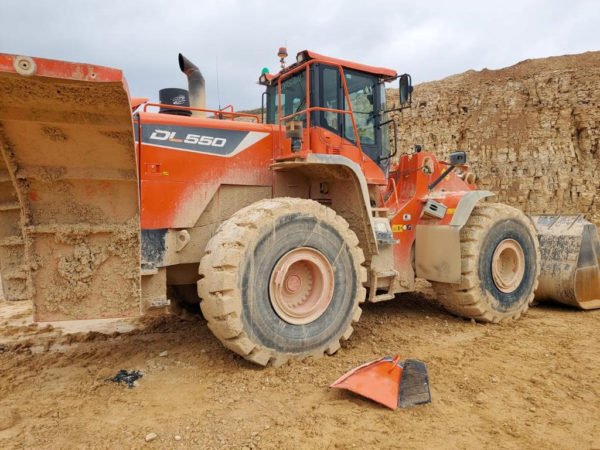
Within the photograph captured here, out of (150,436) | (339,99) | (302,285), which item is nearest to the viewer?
(150,436)

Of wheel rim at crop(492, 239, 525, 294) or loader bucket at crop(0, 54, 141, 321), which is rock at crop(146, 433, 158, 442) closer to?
loader bucket at crop(0, 54, 141, 321)

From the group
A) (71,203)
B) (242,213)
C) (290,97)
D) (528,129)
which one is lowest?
(242,213)

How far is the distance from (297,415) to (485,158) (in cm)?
1815

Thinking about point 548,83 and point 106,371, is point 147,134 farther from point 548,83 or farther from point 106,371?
point 548,83

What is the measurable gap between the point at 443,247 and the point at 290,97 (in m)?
2.44

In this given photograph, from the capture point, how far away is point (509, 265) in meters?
5.89

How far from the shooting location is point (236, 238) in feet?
11.9

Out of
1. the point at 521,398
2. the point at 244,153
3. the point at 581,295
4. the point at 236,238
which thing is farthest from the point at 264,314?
the point at 581,295

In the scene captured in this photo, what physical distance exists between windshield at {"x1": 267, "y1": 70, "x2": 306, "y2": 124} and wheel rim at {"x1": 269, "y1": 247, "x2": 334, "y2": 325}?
5.51 ft

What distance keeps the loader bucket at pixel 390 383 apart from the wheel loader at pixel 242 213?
0.73 m

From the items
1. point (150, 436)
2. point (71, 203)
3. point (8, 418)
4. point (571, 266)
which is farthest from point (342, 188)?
point (571, 266)

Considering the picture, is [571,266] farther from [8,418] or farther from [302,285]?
[8,418]

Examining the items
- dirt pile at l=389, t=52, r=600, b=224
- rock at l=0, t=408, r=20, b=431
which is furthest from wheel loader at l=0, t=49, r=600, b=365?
dirt pile at l=389, t=52, r=600, b=224

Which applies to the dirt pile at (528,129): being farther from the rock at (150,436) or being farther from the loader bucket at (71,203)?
the rock at (150,436)
